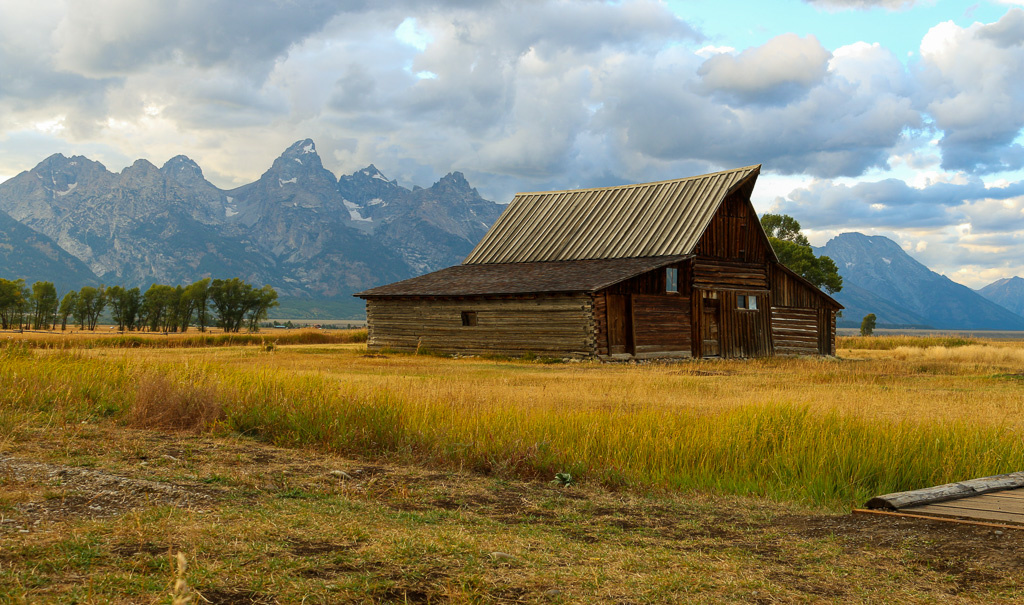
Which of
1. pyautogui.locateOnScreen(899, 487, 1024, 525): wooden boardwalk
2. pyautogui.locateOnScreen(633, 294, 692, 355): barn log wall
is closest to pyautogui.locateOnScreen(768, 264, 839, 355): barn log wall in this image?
pyautogui.locateOnScreen(633, 294, 692, 355): barn log wall

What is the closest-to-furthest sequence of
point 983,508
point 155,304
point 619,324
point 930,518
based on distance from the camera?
point 930,518, point 983,508, point 619,324, point 155,304

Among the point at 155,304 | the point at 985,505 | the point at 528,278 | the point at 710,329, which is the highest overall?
the point at 155,304

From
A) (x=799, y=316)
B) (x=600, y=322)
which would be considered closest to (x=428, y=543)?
(x=600, y=322)

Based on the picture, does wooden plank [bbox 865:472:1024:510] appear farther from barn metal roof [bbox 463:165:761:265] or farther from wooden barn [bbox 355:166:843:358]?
barn metal roof [bbox 463:165:761:265]

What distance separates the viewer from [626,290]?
30281 mm

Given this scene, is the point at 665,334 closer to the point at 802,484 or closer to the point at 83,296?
the point at 802,484

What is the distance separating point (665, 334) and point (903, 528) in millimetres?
25729

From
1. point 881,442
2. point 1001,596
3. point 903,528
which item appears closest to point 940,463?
point 881,442

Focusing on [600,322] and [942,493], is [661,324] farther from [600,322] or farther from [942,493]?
[942,493]

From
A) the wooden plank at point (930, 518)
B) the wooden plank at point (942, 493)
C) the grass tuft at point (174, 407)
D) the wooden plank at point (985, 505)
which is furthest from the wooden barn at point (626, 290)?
the wooden plank at point (930, 518)

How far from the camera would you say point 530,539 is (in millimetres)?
5293

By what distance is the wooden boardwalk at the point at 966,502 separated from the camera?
20.0 feet

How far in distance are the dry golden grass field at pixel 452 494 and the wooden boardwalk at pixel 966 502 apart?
277 mm

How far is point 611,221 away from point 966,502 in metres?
31.4
